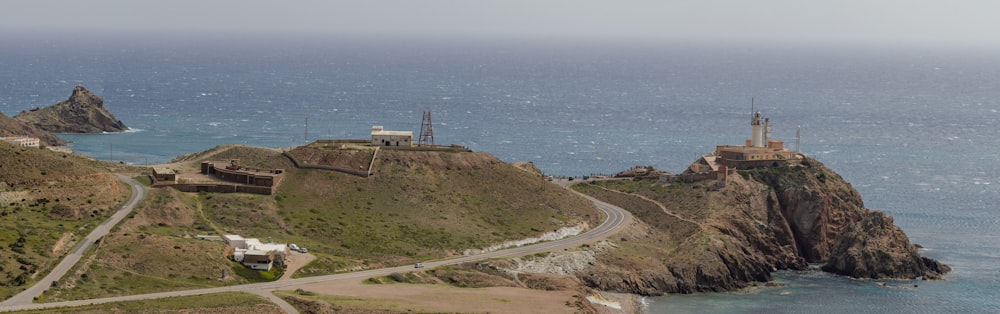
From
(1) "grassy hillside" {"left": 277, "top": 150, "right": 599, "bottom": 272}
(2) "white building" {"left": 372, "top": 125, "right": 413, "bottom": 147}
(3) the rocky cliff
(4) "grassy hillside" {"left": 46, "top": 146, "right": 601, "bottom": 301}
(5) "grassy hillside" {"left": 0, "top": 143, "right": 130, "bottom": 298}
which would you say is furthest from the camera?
(2) "white building" {"left": 372, "top": 125, "right": 413, "bottom": 147}

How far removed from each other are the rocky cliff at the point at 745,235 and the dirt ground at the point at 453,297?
1123 cm

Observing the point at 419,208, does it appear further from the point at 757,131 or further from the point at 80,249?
the point at 757,131

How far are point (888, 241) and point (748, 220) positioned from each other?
14.2m

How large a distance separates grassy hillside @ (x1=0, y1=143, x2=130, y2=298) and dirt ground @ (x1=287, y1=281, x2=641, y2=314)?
1936 cm

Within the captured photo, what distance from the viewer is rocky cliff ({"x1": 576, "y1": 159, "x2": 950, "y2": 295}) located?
136 metres

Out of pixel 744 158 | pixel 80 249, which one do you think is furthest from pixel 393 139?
pixel 80 249

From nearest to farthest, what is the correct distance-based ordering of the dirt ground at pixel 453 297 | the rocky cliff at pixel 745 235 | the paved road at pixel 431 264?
1. the paved road at pixel 431 264
2. the dirt ground at pixel 453 297
3. the rocky cliff at pixel 745 235

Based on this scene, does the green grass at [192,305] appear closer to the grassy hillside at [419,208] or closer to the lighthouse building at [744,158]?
the grassy hillside at [419,208]

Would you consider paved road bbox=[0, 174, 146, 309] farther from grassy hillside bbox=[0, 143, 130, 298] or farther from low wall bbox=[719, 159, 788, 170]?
low wall bbox=[719, 159, 788, 170]

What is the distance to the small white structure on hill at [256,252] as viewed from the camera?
391 ft

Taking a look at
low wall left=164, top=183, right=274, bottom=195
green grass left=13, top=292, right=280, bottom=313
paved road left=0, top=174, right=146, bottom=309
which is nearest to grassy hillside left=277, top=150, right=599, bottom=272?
low wall left=164, top=183, right=274, bottom=195

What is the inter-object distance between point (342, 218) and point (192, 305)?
114ft

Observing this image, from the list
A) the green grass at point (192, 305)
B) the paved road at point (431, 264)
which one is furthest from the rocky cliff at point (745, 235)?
the green grass at point (192, 305)

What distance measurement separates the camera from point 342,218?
137875mm
